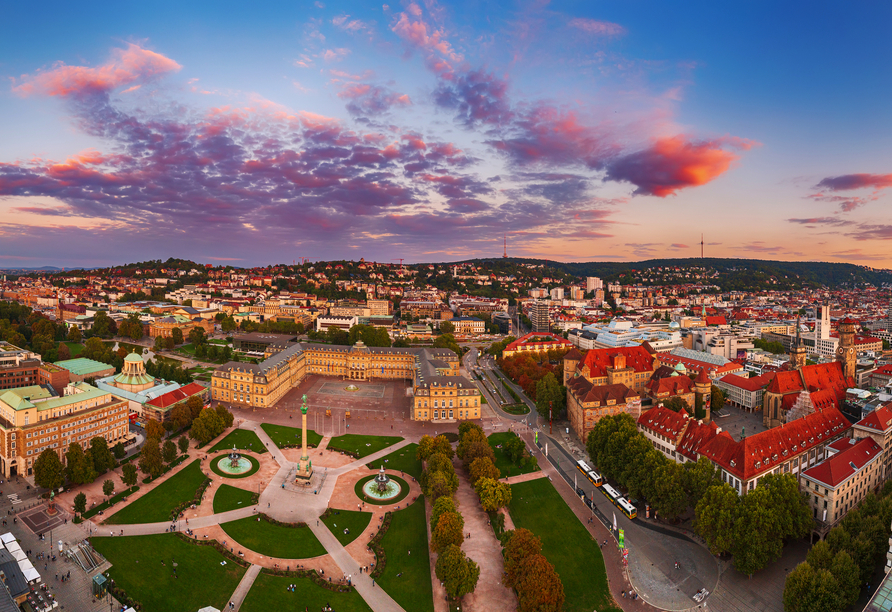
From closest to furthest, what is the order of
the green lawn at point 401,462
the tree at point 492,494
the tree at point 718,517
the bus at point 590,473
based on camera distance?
the tree at point 718,517 → the tree at point 492,494 → the bus at point 590,473 → the green lawn at point 401,462

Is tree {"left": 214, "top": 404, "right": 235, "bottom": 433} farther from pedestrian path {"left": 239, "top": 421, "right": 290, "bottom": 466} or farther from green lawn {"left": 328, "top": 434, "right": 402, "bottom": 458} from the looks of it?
green lawn {"left": 328, "top": 434, "right": 402, "bottom": 458}

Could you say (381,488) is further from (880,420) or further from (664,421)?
(880,420)

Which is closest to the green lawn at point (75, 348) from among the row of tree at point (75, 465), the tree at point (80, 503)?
the row of tree at point (75, 465)

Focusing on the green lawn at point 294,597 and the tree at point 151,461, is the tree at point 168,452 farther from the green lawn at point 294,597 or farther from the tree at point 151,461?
the green lawn at point 294,597

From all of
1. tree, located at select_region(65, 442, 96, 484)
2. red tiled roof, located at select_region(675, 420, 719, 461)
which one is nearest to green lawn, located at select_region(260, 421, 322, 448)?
tree, located at select_region(65, 442, 96, 484)

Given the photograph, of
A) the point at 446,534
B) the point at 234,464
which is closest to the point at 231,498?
the point at 234,464

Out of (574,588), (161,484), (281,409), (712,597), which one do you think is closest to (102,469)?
(161,484)
